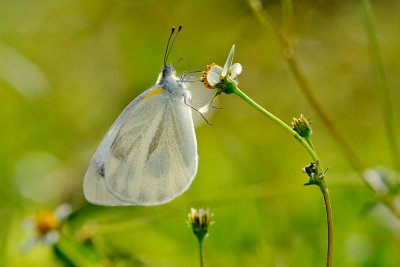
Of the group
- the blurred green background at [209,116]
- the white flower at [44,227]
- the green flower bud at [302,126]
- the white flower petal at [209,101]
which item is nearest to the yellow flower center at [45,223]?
the white flower at [44,227]

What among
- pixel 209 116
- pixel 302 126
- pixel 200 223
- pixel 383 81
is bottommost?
pixel 200 223

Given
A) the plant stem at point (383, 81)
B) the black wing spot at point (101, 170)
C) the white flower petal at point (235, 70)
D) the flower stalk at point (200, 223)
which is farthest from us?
the black wing spot at point (101, 170)

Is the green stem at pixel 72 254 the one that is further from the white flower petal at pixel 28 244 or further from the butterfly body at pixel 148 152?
the butterfly body at pixel 148 152

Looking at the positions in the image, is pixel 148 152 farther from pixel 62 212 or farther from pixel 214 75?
pixel 62 212

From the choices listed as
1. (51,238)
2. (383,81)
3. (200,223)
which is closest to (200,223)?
(200,223)

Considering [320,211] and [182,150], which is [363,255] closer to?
[320,211]
